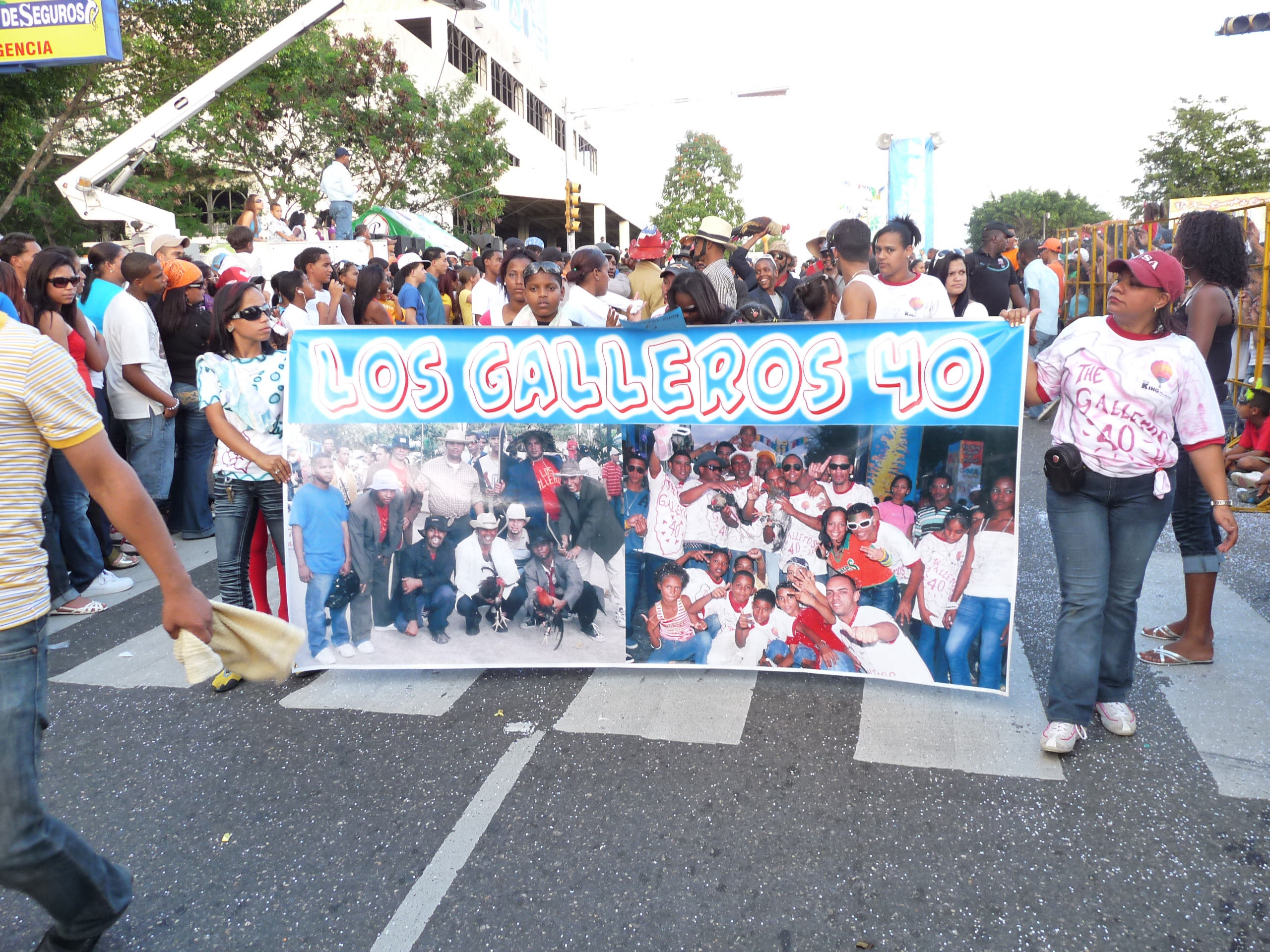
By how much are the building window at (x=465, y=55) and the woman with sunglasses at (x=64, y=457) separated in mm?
35820

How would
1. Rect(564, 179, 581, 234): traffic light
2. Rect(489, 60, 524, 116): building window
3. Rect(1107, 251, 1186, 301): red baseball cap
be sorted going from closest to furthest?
Rect(1107, 251, 1186, 301): red baseball cap
Rect(564, 179, 581, 234): traffic light
Rect(489, 60, 524, 116): building window

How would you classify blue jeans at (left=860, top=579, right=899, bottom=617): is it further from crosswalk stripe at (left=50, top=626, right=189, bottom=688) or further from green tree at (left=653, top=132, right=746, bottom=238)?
green tree at (left=653, top=132, right=746, bottom=238)

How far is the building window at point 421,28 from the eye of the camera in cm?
3972

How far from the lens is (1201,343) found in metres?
4.41

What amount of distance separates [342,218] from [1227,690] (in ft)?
50.9

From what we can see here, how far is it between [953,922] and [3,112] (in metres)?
21.9

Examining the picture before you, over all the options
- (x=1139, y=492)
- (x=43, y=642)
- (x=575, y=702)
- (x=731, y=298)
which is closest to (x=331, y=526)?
(x=575, y=702)

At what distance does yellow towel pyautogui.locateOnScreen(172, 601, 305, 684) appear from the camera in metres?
2.61

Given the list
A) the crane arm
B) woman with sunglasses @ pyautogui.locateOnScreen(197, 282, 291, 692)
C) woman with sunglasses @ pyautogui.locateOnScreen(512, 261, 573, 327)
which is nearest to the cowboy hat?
woman with sunglasses @ pyautogui.locateOnScreen(512, 261, 573, 327)

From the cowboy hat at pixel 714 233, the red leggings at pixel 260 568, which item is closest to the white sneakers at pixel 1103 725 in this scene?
the red leggings at pixel 260 568

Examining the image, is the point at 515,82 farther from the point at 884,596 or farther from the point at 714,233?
the point at 884,596

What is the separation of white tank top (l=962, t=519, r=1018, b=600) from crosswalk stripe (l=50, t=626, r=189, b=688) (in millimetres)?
3592

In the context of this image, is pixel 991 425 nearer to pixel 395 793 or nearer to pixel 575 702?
pixel 575 702

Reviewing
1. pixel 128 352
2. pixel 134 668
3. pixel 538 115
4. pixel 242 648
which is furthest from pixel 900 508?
pixel 538 115
